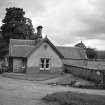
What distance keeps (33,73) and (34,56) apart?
2.65m

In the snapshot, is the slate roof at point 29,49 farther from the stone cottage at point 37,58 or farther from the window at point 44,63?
the window at point 44,63

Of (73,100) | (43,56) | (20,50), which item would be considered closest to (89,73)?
(43,56)

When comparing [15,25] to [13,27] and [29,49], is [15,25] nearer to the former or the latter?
[13,27]

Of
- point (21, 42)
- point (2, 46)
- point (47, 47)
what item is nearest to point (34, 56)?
point (47, 47)

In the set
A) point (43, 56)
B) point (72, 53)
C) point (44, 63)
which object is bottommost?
point (44, 63)

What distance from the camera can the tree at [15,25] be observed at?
50.0 metres

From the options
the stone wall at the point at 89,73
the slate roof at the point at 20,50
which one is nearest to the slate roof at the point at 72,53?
the stone wall at the point at 89,73

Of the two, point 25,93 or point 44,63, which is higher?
point 44,63

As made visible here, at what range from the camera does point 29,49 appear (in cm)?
3158

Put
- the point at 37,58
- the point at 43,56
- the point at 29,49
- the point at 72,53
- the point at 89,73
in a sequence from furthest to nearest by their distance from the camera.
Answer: the point at 72,53, the point at 29,49, the point at 43,56, the point at 37,58, the point at 89,73

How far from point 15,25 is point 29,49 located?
2088 centimetres

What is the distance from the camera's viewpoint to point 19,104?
9.95 metres

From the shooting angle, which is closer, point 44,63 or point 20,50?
point 44,63

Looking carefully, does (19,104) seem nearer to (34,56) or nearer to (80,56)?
(34,56)
